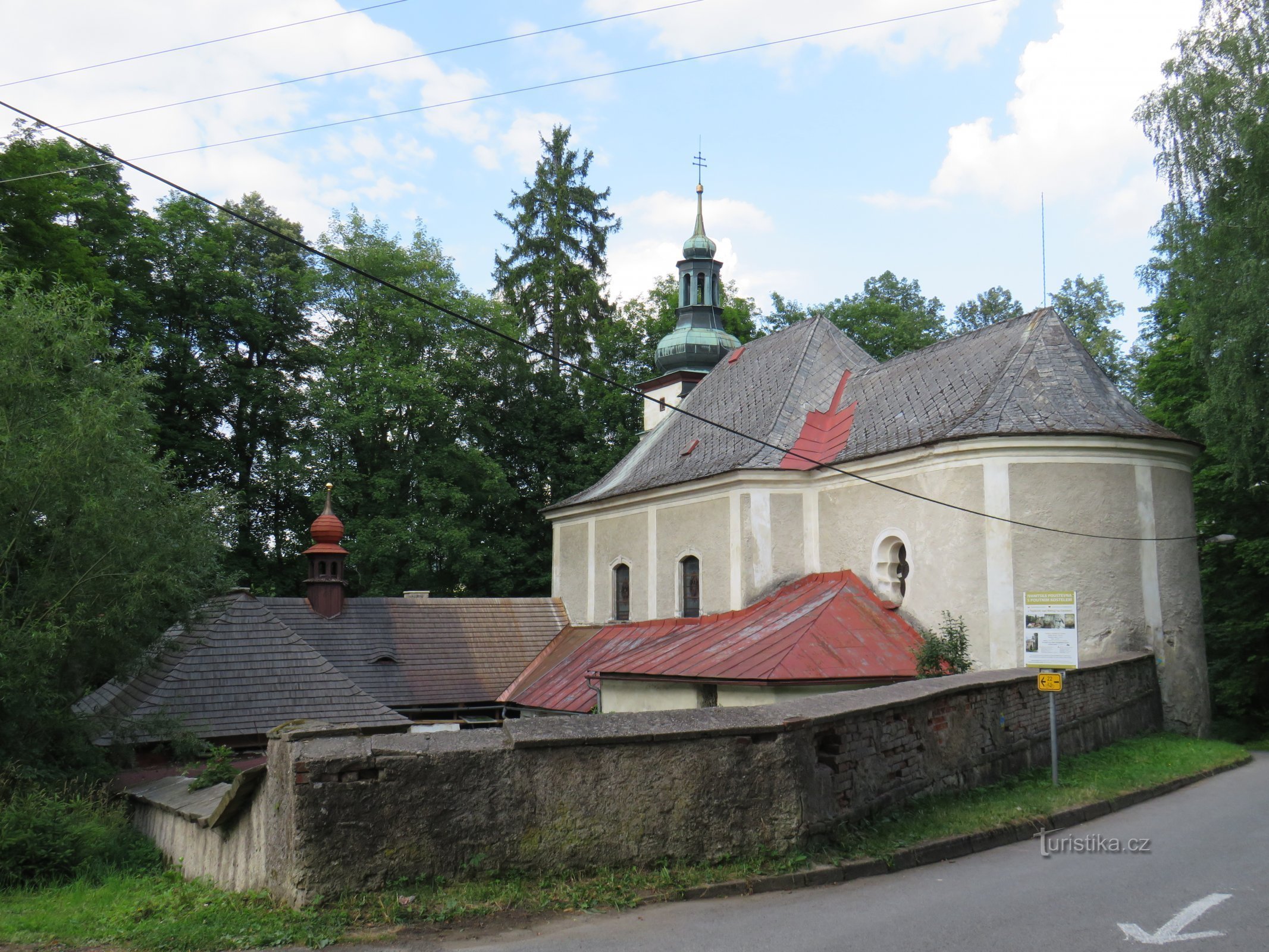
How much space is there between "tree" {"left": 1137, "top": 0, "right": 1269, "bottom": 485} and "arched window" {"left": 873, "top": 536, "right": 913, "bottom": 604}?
21.0ft

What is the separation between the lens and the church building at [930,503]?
54.0 feet

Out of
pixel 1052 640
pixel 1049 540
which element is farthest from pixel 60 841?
pixel 1049 540

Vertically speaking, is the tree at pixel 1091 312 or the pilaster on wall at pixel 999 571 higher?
the tree at pixel 1091 312

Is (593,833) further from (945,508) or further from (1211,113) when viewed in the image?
(1211,113)

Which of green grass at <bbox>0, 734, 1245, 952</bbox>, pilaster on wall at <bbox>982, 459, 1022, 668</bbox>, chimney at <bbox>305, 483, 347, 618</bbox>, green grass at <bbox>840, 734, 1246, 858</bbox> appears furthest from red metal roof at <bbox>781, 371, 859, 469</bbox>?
chimney at <bbox>305, 483, 347, 618</bbox>

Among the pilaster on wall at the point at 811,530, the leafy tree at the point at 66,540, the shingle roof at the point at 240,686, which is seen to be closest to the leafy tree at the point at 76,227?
the leafy tree at the point at 66,540

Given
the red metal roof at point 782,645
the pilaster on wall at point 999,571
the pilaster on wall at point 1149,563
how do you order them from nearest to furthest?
the red metal roof at point 782,645 → the pilaster on wall at point 999,571 → the pilaster on wall at point 1149,563

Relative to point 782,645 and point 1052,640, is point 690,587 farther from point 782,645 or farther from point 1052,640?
point 1052,640

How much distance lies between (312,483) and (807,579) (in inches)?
733

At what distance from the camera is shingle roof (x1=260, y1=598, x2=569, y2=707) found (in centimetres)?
2464

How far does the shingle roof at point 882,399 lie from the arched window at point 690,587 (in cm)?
184

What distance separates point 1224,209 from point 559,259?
25599mm

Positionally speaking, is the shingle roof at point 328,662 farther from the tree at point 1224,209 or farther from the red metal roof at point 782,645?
the tree at point 1224,209

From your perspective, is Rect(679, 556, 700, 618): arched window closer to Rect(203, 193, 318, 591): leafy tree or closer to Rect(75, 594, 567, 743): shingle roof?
Rect(75, 594, 567, 743): shingle roof
